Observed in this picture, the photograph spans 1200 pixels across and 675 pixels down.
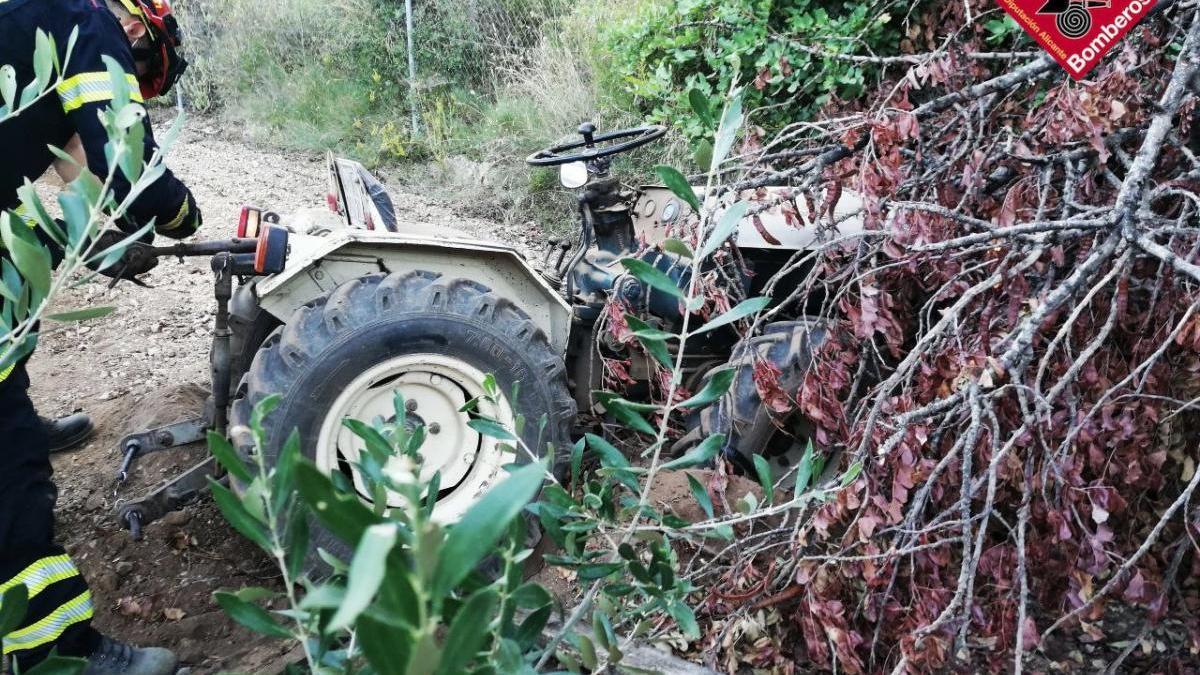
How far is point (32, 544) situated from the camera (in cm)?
223

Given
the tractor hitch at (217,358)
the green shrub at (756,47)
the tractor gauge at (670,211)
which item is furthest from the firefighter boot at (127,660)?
the green shrub at (756,47)

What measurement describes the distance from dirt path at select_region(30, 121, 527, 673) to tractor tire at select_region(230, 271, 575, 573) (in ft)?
1.32

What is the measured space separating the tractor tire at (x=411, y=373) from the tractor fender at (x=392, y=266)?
0.32 feet

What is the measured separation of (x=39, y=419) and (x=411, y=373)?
1.02 meters

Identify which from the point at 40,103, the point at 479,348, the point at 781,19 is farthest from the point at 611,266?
the point at 781,19

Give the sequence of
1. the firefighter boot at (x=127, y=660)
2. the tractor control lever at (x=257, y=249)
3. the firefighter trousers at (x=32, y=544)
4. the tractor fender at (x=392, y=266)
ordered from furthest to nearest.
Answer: the tractor fender at (x=392, y=266) → the tractor control lever at (x=257, y=249) → the firefighter boot at (x=127, y=660) → the firefighter trousers at (x=32, y=544)

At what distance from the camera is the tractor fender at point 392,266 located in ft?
8.72

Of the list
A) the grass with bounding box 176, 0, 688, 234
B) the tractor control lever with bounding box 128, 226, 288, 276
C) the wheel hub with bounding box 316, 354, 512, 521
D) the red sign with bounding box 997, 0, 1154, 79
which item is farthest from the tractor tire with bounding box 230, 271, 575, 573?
the grass with bounding box 176, 0, 688, 234

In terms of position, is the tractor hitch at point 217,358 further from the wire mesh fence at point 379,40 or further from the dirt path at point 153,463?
the wire mesh fence at point 379,40

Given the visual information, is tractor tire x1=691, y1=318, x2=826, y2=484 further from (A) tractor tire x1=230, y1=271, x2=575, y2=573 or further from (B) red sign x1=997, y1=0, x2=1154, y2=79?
(B) red sign x1=997, y1=0, x2=1154, y2=79

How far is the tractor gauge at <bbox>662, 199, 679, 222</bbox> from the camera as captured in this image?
305 cm

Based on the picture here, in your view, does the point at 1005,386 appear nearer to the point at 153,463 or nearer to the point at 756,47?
the point at 153,463

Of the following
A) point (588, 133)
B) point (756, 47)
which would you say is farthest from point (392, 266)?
point (756, 47)

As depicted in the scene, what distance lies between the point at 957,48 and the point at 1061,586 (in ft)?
4.99
